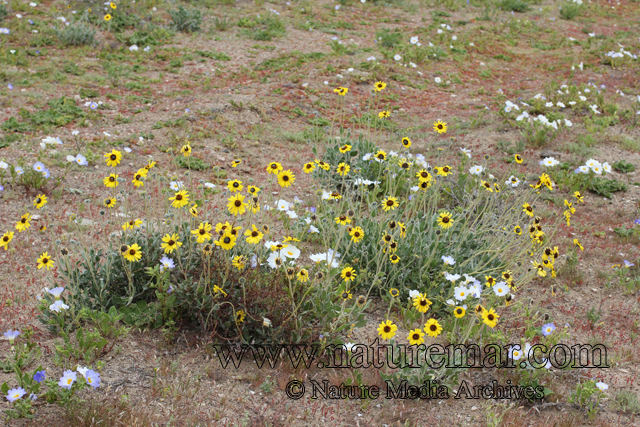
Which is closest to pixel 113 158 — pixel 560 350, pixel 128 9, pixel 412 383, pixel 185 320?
pixel 185 320

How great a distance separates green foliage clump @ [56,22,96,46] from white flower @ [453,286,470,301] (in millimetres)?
8472

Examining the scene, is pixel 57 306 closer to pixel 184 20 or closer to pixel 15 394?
pixel 15 394

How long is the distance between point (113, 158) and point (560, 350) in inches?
140

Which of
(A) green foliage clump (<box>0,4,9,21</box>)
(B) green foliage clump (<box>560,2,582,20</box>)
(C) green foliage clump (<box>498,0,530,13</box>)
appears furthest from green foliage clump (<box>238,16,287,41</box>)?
(B) green foliage clump (<box>560,2,582,20</box>)

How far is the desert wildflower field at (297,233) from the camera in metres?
3.24

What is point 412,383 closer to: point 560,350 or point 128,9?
Result: point 560,350

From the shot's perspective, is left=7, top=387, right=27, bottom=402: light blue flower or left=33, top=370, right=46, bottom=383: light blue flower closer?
left=7, top=387, right=27, bottom=402: light blue flower

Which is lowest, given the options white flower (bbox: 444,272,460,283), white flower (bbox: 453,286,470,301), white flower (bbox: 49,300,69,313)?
white flower (bbox: 453,286,470,301)

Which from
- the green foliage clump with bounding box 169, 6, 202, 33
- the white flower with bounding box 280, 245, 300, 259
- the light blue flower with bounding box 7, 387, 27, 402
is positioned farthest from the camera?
the green foliage clump with bounding box 169, 6, 202, 33

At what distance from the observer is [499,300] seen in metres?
4.17

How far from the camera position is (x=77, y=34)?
926 cm

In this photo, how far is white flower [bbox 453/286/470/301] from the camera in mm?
3877

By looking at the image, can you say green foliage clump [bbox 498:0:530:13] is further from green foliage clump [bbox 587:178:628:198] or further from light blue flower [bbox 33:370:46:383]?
light blue flower [bbox 33:370:46:383]

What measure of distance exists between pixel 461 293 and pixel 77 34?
335 inches
